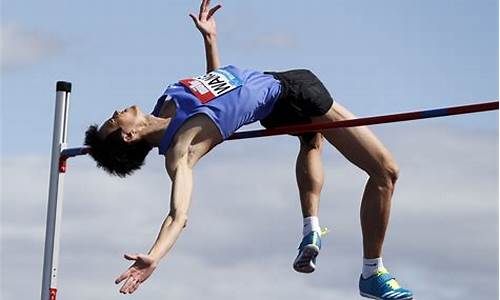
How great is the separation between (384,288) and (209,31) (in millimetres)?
1781

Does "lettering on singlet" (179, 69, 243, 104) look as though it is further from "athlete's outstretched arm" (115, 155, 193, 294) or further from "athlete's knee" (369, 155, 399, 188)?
"athlete's knee" (369, 155, 399, 188)

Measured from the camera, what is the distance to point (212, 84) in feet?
28.8

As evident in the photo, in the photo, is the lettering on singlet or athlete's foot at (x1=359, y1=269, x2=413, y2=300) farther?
athlete's foot at (x1=359, y1=269, x2=413, y2=300)

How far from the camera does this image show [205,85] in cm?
877

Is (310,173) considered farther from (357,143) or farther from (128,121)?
(128,121)

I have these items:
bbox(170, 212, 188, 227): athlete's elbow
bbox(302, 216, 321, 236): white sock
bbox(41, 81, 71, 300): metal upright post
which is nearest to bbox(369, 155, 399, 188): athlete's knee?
bbox(302, 216, 321, 236): white sock

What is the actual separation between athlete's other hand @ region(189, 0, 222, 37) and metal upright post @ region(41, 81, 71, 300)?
38.0 inches

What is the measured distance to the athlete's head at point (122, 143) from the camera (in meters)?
8.73

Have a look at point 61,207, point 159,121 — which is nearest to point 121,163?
point 159,121

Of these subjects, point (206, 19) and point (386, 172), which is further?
point (206, 19)

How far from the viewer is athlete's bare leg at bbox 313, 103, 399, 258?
8.83 meters

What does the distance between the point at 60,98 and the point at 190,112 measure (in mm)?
1367

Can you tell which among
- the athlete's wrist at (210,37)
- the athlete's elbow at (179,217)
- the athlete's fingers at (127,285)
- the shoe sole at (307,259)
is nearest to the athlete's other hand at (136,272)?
the athlete's fingers at (127,285)

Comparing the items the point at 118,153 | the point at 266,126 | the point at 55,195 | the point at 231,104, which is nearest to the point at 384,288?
the point at 266,126
